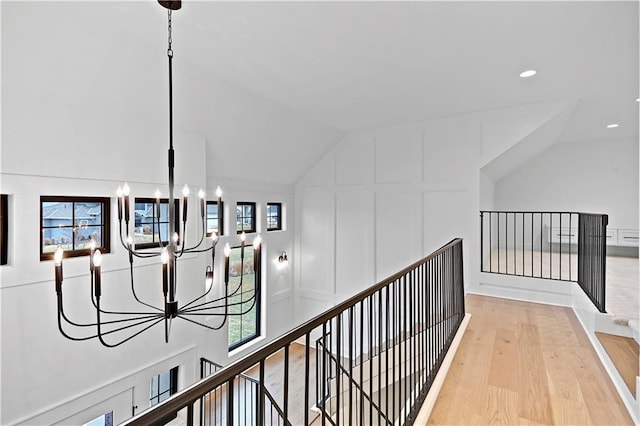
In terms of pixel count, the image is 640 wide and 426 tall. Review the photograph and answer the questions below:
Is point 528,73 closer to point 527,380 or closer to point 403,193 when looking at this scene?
point 403,193

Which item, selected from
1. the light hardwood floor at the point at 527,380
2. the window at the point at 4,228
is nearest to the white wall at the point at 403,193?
the light hardwood floor at the point at 527,380

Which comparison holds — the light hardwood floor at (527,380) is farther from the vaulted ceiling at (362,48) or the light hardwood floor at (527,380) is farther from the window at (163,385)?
the window at (163,385)

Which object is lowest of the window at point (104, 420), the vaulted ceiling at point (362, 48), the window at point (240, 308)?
the window at point (104, 420)

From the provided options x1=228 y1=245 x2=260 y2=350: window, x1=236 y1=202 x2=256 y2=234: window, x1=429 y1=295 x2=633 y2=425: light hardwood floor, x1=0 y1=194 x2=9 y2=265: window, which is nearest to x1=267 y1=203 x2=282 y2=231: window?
x1=236 y1=202 x2=256 y2=234: window

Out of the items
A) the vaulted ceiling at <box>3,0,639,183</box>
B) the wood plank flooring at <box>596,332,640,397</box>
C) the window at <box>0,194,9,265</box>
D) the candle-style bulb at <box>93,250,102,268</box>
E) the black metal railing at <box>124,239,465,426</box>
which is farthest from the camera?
the window at <box>0,194,9,265</box>

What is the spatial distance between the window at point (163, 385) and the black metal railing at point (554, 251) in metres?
4.82

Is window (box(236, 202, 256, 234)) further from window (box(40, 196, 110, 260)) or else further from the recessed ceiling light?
the recessed ceiling light

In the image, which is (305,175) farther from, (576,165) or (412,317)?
(576,165)

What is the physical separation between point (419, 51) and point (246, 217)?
431 centimetres

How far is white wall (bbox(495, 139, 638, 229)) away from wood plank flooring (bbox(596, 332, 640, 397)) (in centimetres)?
494

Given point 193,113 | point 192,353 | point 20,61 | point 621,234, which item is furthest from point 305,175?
point 621,234

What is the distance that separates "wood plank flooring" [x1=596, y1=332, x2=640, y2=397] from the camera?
2340mm

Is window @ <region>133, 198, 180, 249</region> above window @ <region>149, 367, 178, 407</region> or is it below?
above

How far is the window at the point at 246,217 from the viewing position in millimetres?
6055
